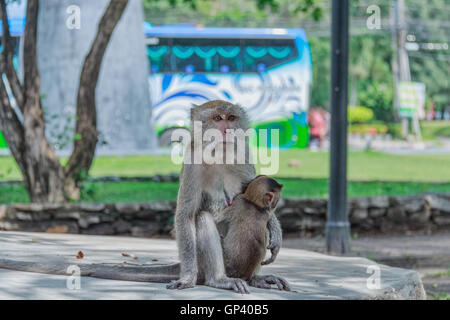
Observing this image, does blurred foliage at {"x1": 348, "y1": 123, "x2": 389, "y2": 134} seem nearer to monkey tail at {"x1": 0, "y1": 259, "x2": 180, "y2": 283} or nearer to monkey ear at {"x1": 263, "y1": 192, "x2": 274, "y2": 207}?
monkey tail at {"x1": 0, "y1": 259, "x2": 180, "y2": 283}

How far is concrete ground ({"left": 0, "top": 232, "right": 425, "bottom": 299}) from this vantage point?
4.04 meters

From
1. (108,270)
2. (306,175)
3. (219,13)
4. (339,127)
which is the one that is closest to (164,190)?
(339,127)

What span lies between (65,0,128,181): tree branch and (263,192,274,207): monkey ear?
5.45 meters

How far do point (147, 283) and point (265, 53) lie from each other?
1860 cm

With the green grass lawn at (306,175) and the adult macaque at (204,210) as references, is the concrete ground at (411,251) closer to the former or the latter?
the green grass lawn at (306,175)

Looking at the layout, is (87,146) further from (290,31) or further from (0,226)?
(290,31)

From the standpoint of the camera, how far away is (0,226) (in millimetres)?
8219

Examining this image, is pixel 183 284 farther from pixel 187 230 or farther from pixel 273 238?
pixel 273 238

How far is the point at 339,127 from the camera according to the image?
305 inches

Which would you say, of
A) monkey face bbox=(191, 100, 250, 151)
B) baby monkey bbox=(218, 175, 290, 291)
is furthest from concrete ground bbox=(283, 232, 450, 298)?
monkey face bbox=(191, 100, 250, 151)

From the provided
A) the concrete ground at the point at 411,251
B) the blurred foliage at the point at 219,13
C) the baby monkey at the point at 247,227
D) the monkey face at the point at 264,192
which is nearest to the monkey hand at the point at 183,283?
the baby monkey at the point at 247,227

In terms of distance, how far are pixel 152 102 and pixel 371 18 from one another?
46.2 feet

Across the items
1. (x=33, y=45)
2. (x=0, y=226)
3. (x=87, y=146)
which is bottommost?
(x=0, y=226)
